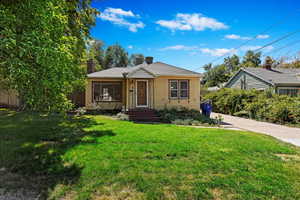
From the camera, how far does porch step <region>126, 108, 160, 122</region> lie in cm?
1077

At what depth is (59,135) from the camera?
20.2 ft

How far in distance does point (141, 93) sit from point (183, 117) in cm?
351

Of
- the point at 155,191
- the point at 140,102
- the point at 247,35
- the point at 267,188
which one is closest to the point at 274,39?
the point at 247,35

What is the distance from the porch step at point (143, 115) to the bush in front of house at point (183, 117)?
477 millimetres

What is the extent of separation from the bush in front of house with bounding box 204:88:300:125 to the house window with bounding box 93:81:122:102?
31.7 ft

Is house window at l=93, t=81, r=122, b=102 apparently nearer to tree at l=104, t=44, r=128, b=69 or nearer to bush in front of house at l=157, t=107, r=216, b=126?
bush in front of house at l=157, t=107, r=216, b=126

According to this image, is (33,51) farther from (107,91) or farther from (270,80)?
(270,80)

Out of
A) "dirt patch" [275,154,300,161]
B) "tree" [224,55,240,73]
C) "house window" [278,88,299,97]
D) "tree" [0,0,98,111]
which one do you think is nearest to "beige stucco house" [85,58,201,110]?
"tree" [0,0,98,111]

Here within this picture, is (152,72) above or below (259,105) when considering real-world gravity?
above

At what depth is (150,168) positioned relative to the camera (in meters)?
3.58

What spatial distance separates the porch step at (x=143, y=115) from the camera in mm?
10773

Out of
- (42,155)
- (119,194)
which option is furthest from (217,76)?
(119,194)

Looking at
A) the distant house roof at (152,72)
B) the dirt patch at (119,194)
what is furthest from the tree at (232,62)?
the dirt patch at (119,194)

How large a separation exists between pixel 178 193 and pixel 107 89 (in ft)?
37.1
